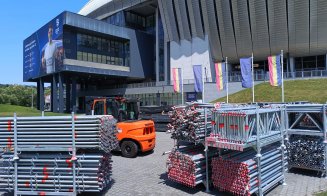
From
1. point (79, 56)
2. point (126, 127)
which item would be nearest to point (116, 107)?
point (126, 127)

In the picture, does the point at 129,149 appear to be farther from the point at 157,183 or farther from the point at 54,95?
the point at 54,95

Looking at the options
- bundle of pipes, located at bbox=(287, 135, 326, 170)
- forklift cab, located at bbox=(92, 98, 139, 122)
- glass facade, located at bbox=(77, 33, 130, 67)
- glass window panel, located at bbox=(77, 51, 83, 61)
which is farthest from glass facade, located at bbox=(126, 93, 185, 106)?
bundle of pipes, located at bbox=(287, 135, 326, 170)

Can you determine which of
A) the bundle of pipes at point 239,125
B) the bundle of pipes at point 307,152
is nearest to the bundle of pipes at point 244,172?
the bundle of pipes at point 239,125

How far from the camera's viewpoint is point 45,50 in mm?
52156

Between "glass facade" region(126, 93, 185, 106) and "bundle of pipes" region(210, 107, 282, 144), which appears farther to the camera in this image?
"glass facade" region(126, 93, 185, 106)

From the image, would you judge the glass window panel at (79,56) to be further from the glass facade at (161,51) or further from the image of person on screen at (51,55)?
the glass facade at (161,51)

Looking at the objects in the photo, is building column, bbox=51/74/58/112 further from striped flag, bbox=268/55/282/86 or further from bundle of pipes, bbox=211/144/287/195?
bundle of pipes, bbox=211/144/287/195

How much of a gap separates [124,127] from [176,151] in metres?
4.89

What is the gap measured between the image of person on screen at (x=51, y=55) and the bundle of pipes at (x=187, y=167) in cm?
4152

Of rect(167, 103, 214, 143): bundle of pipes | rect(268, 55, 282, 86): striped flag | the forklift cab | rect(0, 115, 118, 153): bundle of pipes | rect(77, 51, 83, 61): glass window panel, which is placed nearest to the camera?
rect(0, 115, 118, 153): bundle of pipes

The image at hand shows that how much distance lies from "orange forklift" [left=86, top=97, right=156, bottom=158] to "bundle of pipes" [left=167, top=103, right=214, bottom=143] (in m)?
4.46

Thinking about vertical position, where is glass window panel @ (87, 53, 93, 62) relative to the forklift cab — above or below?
above

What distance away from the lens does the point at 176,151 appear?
866 cm

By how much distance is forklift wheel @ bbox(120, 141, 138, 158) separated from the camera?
1299 centimetres
